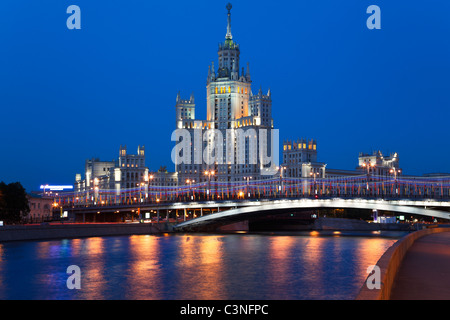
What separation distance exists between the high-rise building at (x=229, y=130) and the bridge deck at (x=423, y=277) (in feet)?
459

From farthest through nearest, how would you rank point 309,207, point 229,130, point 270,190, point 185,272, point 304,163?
point 229,130 → point 304,163 → point 270,190 → point 309,207 → point 185,272

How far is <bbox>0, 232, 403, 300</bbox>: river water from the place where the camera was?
2734cm

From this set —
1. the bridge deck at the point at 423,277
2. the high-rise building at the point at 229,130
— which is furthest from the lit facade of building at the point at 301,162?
the bridge deck at the point at 423,277

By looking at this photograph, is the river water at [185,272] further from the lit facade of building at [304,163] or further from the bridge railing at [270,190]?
the lit facade of building at [304,163]

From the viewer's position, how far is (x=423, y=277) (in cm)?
1939

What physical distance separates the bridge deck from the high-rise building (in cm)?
14003

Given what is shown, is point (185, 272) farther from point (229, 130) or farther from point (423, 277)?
point (229, 130)

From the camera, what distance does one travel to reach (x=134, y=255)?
152 feet

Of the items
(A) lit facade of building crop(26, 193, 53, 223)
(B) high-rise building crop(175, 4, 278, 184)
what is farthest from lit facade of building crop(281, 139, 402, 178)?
(A) lit facade of building crop(26, 193, 53, 223)

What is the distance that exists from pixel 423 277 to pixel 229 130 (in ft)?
532

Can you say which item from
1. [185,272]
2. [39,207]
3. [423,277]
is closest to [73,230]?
[185,272]

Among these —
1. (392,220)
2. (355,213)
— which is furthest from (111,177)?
(392,220)

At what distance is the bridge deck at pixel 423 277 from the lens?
16188mm
